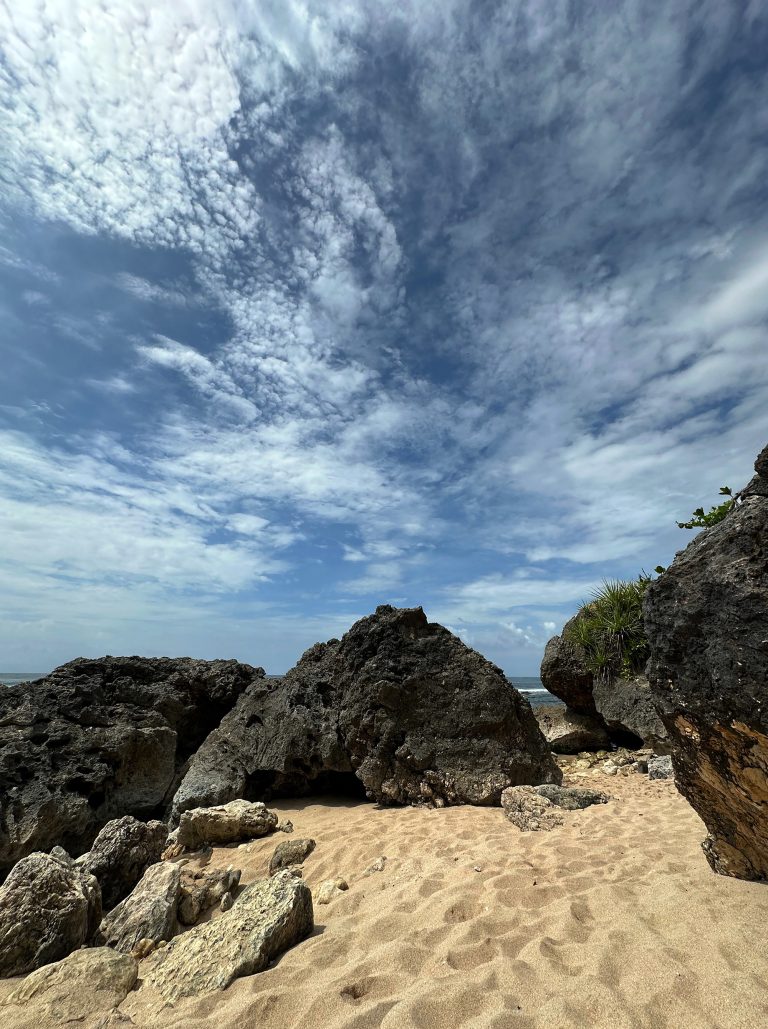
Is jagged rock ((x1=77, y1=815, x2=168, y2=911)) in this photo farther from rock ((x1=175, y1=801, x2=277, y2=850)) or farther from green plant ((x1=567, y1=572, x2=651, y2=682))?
green plant ((x1=567, y1=572, x2=651, y2=682))

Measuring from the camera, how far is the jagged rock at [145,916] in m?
4.39

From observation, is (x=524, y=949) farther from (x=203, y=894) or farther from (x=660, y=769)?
(x=660, y=769)

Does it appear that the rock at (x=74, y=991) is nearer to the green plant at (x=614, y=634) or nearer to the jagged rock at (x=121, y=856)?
the jagged rock at (x=121, y=856)

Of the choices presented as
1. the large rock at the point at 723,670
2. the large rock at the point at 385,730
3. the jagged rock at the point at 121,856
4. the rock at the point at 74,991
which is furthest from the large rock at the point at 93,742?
the large rock at the point at 723,670

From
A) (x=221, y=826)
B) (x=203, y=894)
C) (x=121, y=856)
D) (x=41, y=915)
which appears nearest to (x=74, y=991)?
(x=41, y=915)

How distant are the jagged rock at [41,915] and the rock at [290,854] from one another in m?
1.91

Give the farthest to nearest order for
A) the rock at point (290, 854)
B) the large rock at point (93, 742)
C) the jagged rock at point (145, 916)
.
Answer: the large rock at point (93, 742)
the rock at point (290, 854)
the jagged rock at point (145, 916)

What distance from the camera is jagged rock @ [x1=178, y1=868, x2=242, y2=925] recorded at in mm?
4805

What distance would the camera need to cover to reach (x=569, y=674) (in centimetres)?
1391

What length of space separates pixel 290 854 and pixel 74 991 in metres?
2.82

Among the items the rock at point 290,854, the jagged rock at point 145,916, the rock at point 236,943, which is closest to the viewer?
the rock at point 236,943

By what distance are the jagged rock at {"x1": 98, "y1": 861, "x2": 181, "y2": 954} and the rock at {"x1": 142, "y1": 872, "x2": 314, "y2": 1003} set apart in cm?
28

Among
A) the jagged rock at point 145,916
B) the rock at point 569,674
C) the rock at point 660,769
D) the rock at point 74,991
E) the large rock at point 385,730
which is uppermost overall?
the rock at point 569,674

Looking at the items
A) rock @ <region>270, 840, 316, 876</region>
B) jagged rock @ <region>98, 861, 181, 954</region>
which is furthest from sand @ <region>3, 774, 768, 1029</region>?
jagged rock @ <region>98, 861, 181, 954</region>
